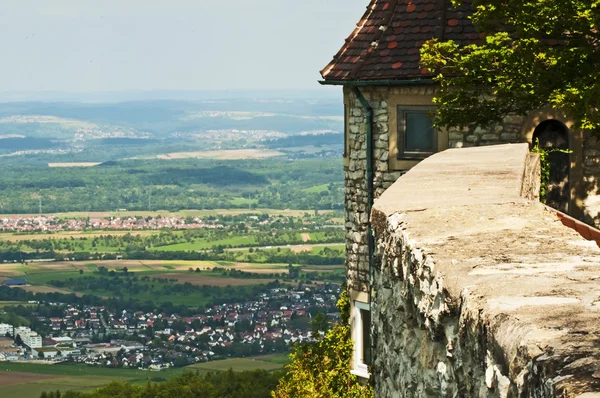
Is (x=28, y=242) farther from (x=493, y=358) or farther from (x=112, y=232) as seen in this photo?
(x=493, y=358)

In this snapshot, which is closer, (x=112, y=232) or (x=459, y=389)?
(x=459, y=389)

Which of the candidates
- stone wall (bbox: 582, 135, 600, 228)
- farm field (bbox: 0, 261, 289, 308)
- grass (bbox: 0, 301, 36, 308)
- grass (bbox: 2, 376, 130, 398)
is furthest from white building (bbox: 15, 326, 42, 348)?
stone wall (bbox: 582, 135, 600, 228)

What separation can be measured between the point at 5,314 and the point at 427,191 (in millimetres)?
117977

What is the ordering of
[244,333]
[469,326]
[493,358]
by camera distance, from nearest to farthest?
[493,358], [469,326], [244,333]

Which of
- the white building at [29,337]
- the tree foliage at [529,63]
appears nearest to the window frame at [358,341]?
the tree foliage at [529,63]

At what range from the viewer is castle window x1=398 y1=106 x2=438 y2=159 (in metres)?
17.6

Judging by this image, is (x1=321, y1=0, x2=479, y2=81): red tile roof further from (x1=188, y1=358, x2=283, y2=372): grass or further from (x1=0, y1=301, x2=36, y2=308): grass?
(x1=0, y1=301, x2=36, y2=308): grass

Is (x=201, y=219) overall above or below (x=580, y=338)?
below

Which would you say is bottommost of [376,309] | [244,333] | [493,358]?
[244,333]

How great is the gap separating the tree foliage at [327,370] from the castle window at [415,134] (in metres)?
2.48

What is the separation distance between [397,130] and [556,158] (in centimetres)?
221

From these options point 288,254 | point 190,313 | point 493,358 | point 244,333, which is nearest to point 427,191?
point 493,358

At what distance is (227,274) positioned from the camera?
5374 inches

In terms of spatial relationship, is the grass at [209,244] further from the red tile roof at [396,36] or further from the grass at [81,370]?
the red tile roof at [396,36]
